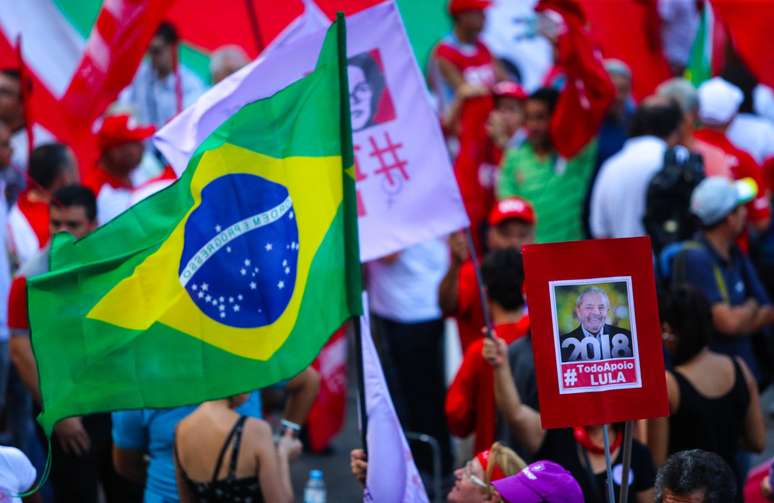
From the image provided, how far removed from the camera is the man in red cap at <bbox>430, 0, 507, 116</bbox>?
9.66 meters

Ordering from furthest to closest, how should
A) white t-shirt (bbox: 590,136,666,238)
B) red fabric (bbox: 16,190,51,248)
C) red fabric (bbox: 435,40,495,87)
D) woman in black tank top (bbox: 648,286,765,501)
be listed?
red fabric (bbox: 435,40,495,87) → white t-shirt (bbox: 590,136,666,238) → red fabric (bbox: 16,190,51,248) → woman in black tank top (bbox: 648,286,765,501)

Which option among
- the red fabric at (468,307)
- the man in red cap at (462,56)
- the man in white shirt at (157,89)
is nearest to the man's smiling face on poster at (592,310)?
the red fabric at (468,307)

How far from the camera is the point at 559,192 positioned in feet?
26.6

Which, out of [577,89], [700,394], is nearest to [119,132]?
[577,89]

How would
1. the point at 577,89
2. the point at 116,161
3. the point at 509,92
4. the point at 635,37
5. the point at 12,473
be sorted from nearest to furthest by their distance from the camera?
the point at 12,473
the point at 116,161
the point at 577,89
the point at 509,92
the point at 635,37

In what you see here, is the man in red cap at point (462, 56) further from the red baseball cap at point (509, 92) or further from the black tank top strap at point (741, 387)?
the black tank top strap at point (741, 387)

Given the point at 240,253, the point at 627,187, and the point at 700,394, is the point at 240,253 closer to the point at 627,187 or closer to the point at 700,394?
the point at 700,394

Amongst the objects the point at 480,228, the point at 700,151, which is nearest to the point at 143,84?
the point at 480,228

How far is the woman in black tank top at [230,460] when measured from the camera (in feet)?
16.2

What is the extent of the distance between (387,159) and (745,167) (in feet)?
11.1

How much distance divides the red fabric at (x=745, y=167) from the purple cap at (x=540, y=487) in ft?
13.2

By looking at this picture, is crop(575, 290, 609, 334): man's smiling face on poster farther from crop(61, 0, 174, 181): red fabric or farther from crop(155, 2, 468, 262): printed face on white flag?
crop(61, 0, 174, 181): red fabric

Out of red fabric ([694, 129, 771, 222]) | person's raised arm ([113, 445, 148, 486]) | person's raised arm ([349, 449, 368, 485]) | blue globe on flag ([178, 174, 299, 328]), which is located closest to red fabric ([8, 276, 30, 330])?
person's raised arm ([113, 445, 148, 486])

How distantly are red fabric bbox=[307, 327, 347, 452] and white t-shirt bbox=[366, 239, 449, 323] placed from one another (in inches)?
15.0
